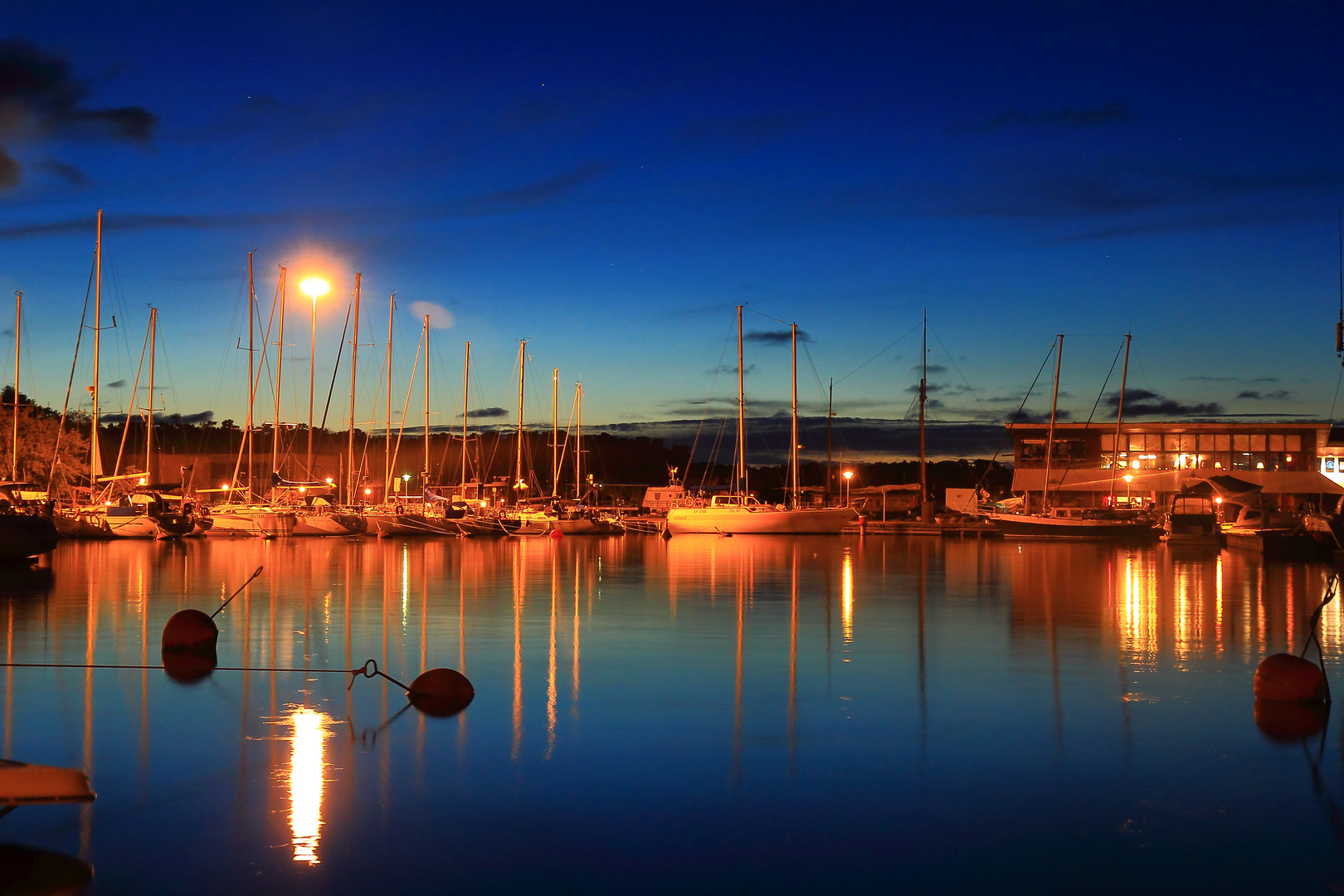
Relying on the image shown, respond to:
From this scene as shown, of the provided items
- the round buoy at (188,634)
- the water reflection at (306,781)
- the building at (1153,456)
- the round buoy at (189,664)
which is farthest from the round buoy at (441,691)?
the building at (1153,456)

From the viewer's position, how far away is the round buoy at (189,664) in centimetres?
1493

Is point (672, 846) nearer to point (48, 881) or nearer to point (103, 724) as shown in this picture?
point (48, 881)

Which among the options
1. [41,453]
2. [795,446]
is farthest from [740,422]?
[41,453]

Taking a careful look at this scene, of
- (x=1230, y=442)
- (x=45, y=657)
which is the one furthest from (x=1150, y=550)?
(x=45, y=657)

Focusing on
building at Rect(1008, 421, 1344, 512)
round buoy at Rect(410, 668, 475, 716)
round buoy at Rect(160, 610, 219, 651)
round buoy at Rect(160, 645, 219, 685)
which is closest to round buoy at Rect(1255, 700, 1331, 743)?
round buoy at Rect(410, 668, 475, 716)

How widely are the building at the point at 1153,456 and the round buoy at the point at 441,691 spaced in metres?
81.2

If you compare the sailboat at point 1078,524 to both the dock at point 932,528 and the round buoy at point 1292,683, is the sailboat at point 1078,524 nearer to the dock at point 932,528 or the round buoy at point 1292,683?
the dock at point 932,528

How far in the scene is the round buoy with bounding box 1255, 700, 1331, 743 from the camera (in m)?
12.0

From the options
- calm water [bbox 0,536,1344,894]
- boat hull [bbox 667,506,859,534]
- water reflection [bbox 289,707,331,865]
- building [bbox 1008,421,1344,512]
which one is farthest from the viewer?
building [bbox 1008,421,1344,512]

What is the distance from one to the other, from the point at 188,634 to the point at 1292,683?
15.3m

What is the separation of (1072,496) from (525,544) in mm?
54250

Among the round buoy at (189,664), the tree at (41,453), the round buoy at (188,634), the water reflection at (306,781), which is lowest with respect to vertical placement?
the water reflection at (306,781)

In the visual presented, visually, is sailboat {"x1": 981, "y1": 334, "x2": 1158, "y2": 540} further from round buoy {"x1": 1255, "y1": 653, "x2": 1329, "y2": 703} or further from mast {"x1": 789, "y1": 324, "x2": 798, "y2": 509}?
round buoy {"x1": 1255, "y1": 653, "x2": 1329, "y2": 703}

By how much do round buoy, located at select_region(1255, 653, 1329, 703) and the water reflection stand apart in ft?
36.8
